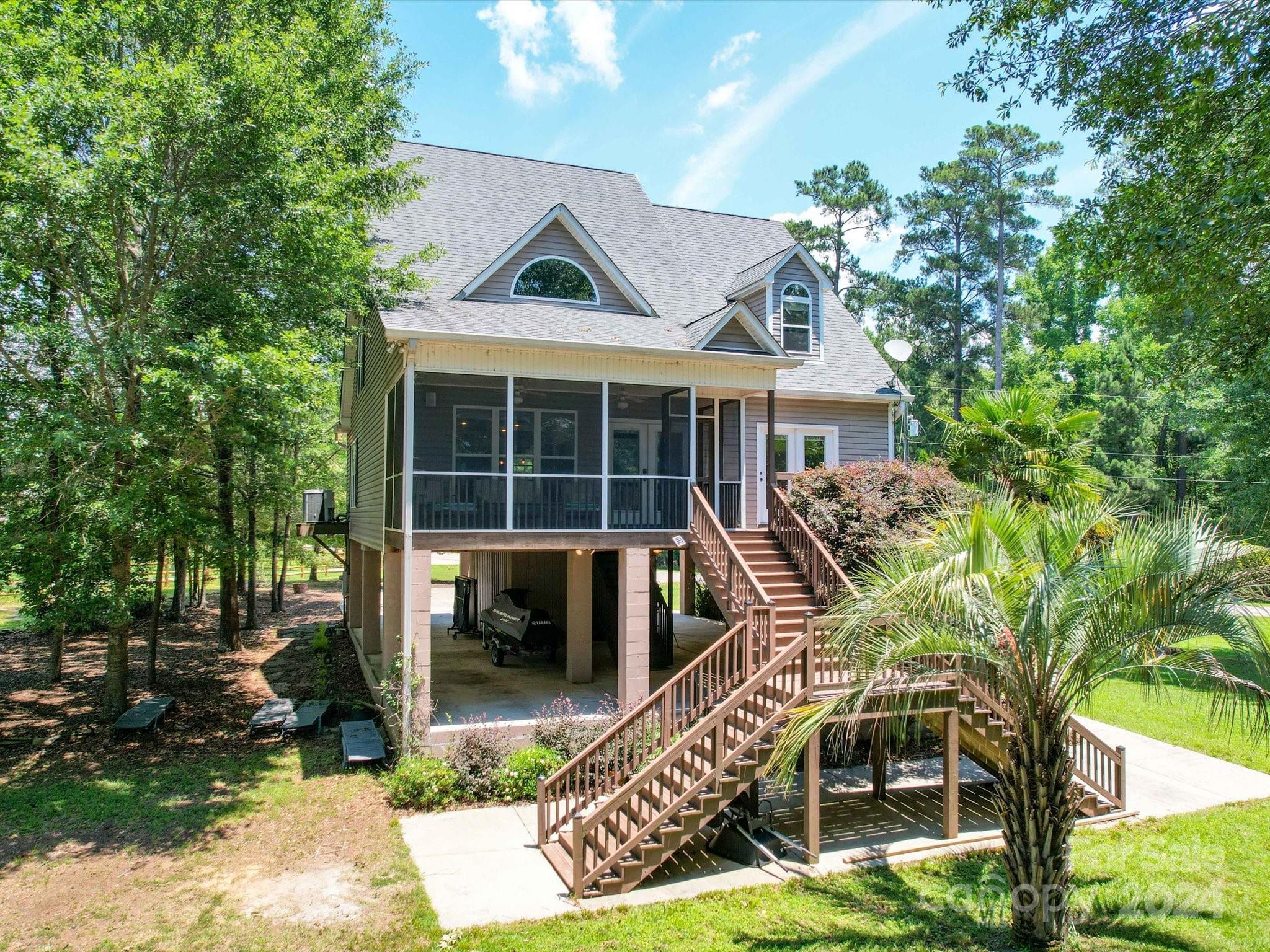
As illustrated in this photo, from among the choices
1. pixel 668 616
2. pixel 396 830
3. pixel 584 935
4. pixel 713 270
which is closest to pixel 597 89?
pixel 713 270

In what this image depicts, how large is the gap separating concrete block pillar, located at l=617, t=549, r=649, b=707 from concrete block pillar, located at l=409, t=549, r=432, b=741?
295 centimetres

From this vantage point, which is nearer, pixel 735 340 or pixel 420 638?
pixel 420 638

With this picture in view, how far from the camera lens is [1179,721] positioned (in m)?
14.6

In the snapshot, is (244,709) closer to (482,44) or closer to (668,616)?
(668,616)

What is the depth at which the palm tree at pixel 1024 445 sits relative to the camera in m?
12.2

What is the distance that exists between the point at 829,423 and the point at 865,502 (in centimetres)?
471

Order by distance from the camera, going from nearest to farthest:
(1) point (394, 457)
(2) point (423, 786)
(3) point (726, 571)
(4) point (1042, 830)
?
(4) point (1042, 830)
(2) point (423, 786)
(3) point (726, 571)
(1) point (394, 457)

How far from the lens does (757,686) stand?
28.6 feet

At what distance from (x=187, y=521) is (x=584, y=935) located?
29.1ft

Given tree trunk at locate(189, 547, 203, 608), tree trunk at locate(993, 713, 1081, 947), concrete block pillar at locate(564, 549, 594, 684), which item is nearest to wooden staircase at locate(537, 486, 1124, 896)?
tree trunk at locate(993, 713, 1081, 947)

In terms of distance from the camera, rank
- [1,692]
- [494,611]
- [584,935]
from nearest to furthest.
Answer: [584,935]
[1,692]
[494,611]

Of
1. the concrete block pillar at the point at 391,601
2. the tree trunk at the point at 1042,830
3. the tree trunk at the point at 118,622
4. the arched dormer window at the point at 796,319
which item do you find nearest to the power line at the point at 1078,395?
the arched dormer window at the point at 796,319

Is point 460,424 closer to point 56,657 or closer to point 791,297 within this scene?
point 791,297

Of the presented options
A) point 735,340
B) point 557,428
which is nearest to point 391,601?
point 557,428
